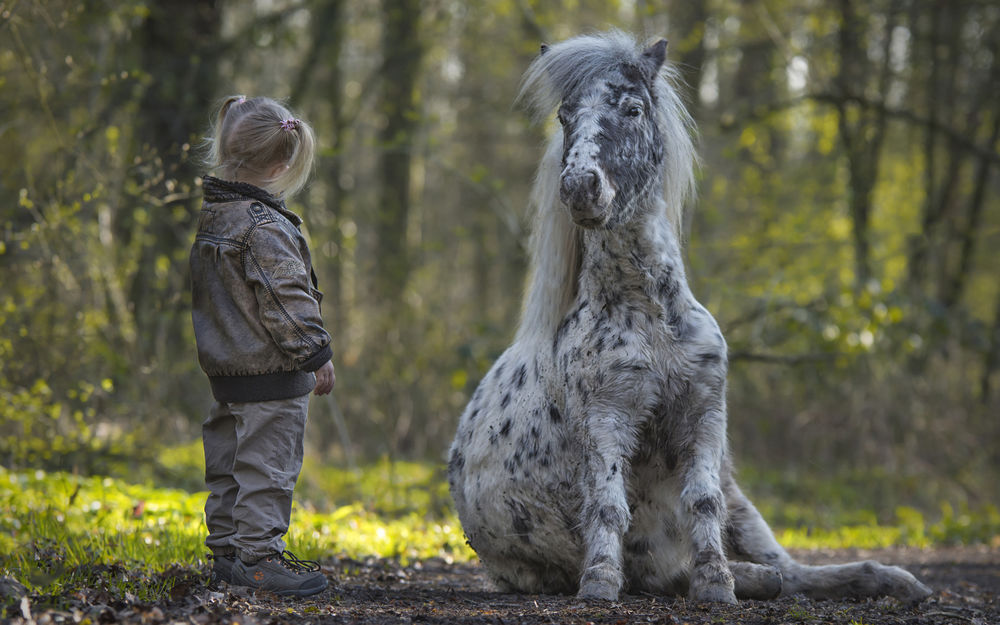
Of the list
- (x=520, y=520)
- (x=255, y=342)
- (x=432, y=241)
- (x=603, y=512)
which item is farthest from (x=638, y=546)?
(x=432, y=241)

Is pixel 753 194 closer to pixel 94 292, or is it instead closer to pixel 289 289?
pixel 94 292

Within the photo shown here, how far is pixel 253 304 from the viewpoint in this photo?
378 cm

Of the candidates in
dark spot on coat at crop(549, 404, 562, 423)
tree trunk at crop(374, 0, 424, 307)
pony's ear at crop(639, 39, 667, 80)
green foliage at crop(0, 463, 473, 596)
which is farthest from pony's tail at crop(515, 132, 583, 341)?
tree trunk at crop(374, 0, 424, 307)

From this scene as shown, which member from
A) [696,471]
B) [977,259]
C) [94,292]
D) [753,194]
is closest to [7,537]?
[94,292]

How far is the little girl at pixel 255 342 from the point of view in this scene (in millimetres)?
3734

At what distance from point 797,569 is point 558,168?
7.83 ft

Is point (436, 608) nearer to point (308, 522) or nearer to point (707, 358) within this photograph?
point (707, 358)

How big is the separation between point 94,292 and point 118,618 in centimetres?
536

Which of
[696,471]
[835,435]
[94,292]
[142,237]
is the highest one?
[142,237]

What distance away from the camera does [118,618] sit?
113 inches

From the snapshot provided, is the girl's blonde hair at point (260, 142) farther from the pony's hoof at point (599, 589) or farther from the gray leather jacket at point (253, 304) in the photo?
the pony's hoof at point (599, 589)

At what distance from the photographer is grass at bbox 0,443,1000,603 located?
4.11m

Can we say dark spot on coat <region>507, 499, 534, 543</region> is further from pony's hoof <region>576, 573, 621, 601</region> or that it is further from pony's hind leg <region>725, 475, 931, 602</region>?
pony's hind leg <region>725, 475, 931, 602</region>

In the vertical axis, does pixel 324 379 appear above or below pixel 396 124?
below
